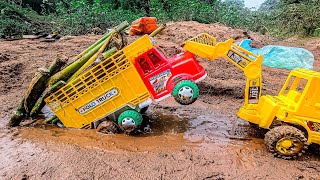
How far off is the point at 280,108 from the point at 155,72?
6.91 feet

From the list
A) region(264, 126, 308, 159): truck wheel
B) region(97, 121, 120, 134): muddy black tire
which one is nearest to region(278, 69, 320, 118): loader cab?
region(264, 126, 308, 159): truck wheel

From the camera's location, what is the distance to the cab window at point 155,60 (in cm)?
507

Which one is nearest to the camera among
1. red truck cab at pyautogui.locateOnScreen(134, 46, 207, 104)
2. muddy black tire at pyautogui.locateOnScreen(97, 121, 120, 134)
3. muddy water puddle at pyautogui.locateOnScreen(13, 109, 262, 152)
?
muddy water puddle at pyautogui.locateOnScreen(13, 109, 262, 152)

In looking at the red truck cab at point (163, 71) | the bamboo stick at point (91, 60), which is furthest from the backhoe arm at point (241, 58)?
the bamboo stick at point (91, 60)

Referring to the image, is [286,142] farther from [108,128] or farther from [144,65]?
[108,128]

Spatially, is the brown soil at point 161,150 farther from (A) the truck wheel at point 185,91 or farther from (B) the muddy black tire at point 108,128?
(A) the truck wheel at point 185,91

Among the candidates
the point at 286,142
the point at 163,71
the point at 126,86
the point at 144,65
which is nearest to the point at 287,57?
the point at 286,142

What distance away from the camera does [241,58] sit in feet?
15.9

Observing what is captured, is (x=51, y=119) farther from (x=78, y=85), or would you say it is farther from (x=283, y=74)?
(x=283, y=74)

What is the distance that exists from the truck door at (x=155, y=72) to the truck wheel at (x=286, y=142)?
1.87 meters

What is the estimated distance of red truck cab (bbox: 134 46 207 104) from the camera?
5016mm

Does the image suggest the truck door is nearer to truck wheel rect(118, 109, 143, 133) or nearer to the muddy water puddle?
truck wheel rect(118, 109, 143, 133)

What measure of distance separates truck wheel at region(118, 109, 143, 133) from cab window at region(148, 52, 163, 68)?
0.91m

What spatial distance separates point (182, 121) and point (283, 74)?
4.50 meters
